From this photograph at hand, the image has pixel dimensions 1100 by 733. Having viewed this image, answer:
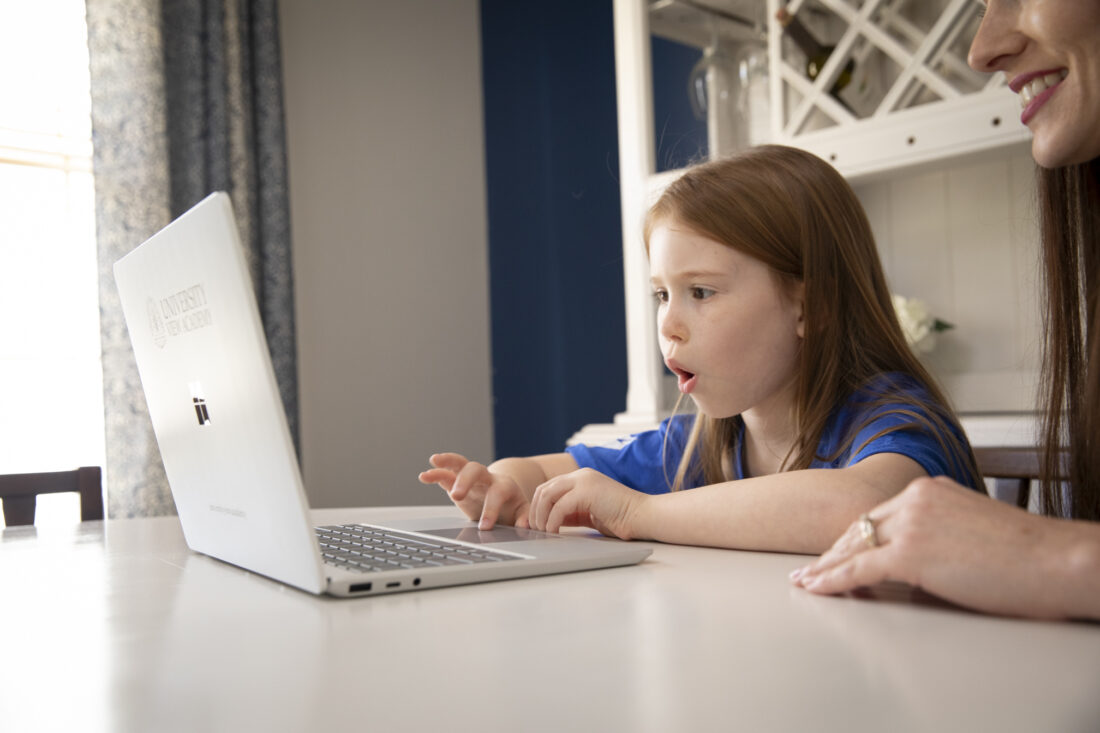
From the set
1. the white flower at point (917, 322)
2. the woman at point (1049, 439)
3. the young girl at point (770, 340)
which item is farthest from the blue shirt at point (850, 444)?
the white flower at point (917, 322)

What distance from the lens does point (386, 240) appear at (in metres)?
3.28

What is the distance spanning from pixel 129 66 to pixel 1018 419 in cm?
236

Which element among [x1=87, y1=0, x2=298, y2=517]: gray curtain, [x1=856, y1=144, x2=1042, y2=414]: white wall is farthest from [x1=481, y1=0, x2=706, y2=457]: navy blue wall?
[x1=856, y1=144, x2=1042, y2=414]: white wall

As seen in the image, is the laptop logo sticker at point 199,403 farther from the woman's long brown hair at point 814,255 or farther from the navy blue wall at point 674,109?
the navy blue wall at point 674,109

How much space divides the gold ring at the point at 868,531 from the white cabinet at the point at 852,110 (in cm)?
121

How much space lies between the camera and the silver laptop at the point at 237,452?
0.54 meters

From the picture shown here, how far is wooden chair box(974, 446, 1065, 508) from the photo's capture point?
44.8 inches

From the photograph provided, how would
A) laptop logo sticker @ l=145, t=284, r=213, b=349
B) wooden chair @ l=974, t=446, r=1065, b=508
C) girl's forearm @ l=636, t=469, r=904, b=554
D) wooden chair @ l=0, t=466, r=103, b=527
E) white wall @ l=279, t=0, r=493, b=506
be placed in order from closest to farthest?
laptop logo sticker @ l=145, t=284, r=213, b=349 → girl's forearm @ l=636, t=469, r=904, b=554 → wooden chair @ l=974, t=446, r=1065, b=508 → wooden chair @ l=0, t=466, r=103, b=527 → white wall @ l=279, t=0, r=493, b=506

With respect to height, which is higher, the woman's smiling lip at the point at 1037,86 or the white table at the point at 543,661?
the woman's smiling lip at the point at 1037,86

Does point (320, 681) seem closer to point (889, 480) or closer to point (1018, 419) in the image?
point (889, 480)

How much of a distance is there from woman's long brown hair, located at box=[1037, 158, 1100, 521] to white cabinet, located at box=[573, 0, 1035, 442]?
0.89 metres

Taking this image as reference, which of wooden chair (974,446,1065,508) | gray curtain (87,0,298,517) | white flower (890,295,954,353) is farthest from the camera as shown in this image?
gray curtain (87,0,298,517)

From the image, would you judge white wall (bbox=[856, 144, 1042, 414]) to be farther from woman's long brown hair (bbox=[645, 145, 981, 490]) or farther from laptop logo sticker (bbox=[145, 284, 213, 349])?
laptop logo sticker (bbox=[145, 284, 213, 349])

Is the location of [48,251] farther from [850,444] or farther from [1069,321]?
[1069,321]
